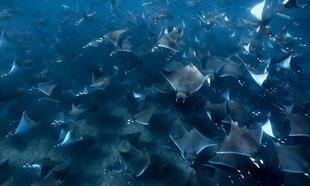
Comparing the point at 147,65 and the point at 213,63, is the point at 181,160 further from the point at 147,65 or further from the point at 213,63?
the point at 147,65

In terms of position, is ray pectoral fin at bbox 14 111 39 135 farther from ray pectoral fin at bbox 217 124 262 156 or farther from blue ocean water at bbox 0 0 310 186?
ray pectoral fin at bbox 217 124 262 156

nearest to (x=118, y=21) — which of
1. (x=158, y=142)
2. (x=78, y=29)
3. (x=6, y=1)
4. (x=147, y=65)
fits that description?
(x=78, y=29)

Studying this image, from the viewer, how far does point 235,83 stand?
801cm

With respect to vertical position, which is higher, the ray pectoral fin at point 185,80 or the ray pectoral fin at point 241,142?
the ray pectoral fin at point 185,80

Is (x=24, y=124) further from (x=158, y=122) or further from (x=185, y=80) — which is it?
(x=185, y=80)

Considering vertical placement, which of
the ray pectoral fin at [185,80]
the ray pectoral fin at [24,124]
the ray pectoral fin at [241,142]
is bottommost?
the ray pectoral fin at [24,124]

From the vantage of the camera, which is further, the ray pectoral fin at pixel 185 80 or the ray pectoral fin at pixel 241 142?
the ray pectoral fin at pixel 185 80

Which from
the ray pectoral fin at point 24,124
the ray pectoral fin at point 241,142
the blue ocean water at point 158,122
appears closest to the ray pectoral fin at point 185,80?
the blue ocean water at point 158,122

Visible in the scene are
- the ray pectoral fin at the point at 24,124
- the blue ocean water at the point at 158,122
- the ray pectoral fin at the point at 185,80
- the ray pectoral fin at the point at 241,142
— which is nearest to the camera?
the ray pectoral fin at the point at 241,142

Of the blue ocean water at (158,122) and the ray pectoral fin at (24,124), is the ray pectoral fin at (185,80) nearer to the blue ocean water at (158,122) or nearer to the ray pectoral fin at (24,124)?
the blue ocean water at (158,122)

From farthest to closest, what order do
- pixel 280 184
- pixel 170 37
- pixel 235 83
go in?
pixel 235 83
pixel 170 37
pixel 280 184

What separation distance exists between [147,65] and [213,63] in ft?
8.21

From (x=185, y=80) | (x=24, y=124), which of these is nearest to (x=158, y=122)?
(x=185, y=80)

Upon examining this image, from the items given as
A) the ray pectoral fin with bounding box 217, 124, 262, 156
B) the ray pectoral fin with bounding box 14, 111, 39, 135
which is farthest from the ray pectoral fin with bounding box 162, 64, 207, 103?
the ray pectoral fin with bounding box 14, 111, 39, 135
